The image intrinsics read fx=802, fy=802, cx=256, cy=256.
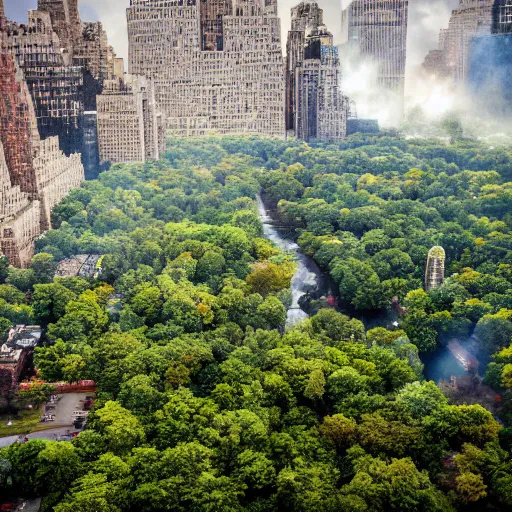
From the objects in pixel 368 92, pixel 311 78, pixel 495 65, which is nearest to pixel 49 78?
pixel 311 78

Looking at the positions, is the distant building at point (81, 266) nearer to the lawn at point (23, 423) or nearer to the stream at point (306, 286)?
the stream at point (306, 286)

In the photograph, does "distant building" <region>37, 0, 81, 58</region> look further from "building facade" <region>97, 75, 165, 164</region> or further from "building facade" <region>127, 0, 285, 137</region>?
"building facade" <region>127, 0, 285, 137</region>

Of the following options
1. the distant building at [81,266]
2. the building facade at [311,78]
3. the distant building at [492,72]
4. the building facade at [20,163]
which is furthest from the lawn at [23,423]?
the distant building at [492,72]

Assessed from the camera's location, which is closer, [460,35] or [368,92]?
[460,35]

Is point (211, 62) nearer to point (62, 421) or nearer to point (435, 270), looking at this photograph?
point (435, 270)

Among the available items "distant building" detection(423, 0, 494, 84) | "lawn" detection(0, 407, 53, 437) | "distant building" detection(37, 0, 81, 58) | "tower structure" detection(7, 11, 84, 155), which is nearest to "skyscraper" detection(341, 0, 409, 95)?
"distant building" detection(423, 0, 494, 84)

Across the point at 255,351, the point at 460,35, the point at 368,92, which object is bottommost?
the point at 255,351

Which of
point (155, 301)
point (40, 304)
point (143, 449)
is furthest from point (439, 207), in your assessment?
point (143, 449)
